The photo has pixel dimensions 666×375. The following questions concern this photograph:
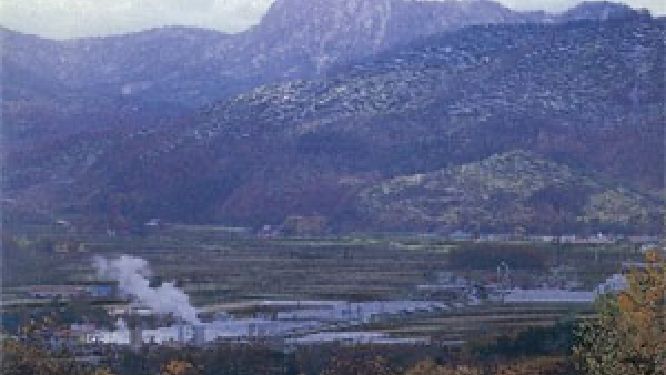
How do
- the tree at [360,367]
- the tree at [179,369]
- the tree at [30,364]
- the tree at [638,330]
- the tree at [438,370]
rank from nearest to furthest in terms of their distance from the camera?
1. the tree at [638,330]
2. the tree at [30,364]
3. the tree at [438,370]
4. the tree at [179,369]
5. the tree at [360,367]

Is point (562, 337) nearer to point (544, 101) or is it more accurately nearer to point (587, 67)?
point (544, 101)

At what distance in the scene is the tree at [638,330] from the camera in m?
28.2

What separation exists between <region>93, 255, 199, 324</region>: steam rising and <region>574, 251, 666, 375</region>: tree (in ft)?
146

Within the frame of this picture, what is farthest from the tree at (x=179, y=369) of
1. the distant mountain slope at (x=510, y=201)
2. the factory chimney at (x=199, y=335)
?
the distant mountain slope at (x=510, y=201)

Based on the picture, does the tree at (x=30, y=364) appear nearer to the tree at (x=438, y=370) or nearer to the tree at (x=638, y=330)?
the tree at (x=438, y=370)

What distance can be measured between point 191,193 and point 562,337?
90.5m

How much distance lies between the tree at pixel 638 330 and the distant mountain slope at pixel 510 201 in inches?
3445

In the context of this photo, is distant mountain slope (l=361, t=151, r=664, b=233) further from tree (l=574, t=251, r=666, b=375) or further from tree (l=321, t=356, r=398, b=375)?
tree (l=574, t=251, r=666, b=375)

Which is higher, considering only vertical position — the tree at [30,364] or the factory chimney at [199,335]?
the tree at [30,364]

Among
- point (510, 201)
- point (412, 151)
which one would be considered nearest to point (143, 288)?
point (510, 201)

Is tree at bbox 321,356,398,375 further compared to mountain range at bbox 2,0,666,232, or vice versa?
mountain range at bbox 2,0,666,232

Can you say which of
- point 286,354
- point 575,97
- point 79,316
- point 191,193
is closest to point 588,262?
point 79,316

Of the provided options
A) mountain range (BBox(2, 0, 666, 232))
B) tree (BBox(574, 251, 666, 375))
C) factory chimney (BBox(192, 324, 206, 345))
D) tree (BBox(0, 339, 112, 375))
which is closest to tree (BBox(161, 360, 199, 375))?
tree (BBox(0, 339, 112, 375))

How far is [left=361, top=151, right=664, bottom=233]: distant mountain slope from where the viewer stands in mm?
120688
